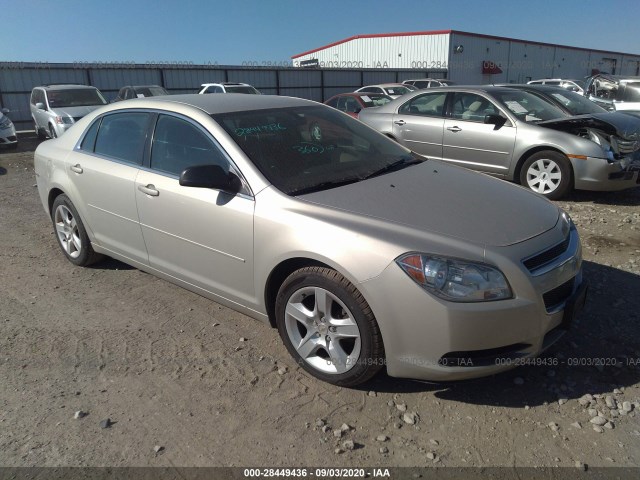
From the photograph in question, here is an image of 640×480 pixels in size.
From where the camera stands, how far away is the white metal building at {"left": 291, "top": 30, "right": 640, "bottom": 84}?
36844 mm

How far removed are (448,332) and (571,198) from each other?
17.7 feet

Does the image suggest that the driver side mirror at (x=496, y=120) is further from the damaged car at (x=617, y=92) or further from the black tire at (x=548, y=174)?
the damaged car at (x=617, y=92)

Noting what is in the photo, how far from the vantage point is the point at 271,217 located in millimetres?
2830

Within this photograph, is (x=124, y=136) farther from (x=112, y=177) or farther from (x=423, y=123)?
(x=423, y=123)

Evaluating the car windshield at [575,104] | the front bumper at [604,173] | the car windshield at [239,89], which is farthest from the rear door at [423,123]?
the car windshield at [239,89]

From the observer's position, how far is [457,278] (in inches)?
93.4

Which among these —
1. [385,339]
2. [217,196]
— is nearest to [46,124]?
[217,196]

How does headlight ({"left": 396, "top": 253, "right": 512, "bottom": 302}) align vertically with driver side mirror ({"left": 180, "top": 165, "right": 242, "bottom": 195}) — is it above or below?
below

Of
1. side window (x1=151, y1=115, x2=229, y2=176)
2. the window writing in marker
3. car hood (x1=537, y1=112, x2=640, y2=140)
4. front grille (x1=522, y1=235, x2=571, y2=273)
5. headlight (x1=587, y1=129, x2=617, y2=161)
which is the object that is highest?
the window writing in marker

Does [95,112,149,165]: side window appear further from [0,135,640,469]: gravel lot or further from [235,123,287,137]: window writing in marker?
[0,135,640,469]: gravel lot

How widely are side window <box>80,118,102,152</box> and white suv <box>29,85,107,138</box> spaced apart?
1030 centimetres

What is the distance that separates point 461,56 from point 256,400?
39.3 metres

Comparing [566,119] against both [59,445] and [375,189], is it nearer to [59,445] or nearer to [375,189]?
[375,189]

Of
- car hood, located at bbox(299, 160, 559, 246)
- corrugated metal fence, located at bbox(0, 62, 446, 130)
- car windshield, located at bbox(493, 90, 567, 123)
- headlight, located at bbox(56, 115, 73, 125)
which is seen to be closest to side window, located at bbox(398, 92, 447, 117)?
car windshield, located at bbox(493, 90, 567, 123)
